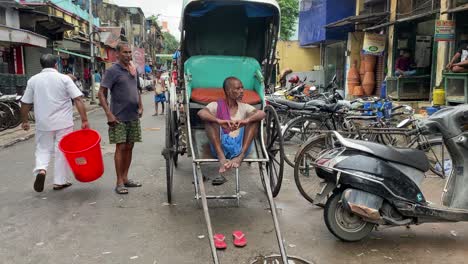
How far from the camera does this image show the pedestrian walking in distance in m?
5.47

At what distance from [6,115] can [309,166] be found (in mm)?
9037

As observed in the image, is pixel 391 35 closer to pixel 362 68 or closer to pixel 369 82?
pixel 369 82

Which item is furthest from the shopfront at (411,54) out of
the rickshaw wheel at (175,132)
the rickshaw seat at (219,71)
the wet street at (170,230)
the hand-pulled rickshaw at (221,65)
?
the rickshaw wheel at (175,132)

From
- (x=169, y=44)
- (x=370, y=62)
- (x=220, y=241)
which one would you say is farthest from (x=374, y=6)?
(x=169, y=44)

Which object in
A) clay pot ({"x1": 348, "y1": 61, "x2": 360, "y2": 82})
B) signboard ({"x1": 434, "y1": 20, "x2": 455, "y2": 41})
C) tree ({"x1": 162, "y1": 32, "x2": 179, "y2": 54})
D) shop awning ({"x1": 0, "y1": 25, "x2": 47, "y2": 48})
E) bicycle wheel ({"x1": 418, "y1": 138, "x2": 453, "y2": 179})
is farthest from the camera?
tree ({"x1": 162, "y1": 32, "x2": 179, "y2": 54})

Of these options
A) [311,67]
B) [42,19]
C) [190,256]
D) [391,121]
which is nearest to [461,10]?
[391,121]

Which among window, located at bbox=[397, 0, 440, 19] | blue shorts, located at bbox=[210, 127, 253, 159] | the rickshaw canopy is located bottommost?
blue shorts, located at bbox=[210, 127, 253, 159]

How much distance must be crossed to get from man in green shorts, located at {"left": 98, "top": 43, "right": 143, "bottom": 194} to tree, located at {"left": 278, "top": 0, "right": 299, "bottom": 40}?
Answer: 29945 mm

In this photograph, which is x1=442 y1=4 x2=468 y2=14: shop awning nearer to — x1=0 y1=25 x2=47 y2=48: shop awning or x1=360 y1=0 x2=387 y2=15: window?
x1=360 y1=0 x2=387 y2=15: window

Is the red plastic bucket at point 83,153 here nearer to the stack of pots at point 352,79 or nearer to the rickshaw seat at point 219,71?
the rickshaw seat at point 219,71

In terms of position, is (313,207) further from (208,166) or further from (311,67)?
(311,67)

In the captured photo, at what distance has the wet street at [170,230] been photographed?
3.74 m

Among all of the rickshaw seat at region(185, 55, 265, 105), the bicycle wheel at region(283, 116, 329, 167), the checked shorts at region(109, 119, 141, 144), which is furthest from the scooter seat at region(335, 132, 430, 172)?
the bicycle wheel at region(283, 116, 329, 167)

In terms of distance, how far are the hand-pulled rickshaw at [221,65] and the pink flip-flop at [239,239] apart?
3.22 ft
